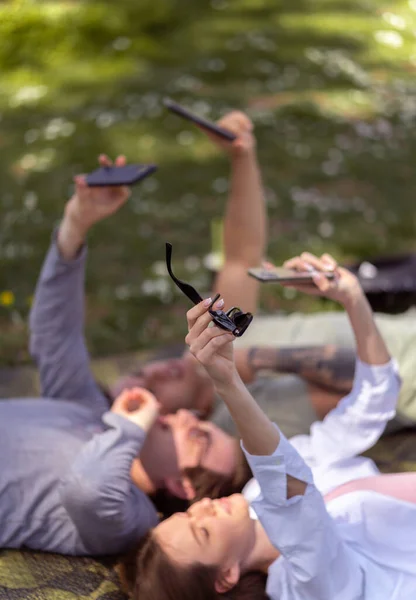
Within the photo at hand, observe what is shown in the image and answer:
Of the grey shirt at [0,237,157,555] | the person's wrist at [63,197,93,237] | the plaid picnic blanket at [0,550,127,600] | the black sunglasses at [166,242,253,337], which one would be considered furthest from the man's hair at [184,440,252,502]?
the black sunglasses at [166,242,253,337]

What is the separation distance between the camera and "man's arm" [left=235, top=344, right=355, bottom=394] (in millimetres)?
2135

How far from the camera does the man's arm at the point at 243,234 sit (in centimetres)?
228

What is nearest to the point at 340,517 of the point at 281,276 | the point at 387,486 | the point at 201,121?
the point at 387,486

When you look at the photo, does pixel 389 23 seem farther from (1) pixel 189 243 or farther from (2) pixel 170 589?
(2) pixel 170 589

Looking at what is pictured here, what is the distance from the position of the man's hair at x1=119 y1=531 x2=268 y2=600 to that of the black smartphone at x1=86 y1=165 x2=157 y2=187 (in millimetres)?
797

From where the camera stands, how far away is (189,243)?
346 cm

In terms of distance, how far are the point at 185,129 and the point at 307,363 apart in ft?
7.80

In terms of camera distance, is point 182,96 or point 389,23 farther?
point 389,23

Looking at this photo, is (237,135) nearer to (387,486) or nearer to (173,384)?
(173,384)

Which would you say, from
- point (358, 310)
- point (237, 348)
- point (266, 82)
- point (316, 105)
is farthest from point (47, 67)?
point (358, 310)

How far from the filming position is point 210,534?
149 centimetres

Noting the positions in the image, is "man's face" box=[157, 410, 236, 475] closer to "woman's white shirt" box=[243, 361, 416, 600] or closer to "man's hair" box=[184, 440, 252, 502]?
"man's hair" box=[184, 440, 252, 502]

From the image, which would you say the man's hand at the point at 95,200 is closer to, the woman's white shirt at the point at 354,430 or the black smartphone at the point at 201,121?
the black smartphone at the point at 201,121

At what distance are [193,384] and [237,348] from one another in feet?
0.61
